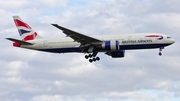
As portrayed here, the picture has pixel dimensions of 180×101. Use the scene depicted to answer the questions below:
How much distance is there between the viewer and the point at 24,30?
262 ft

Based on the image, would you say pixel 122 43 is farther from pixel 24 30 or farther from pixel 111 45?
pixel 24 30

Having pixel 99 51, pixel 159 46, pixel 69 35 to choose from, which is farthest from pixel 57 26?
pixel 159 46

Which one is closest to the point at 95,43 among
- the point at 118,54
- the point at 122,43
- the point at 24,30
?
the point at 122,43

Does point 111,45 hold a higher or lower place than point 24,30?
lower

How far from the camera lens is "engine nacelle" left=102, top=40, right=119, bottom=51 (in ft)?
236

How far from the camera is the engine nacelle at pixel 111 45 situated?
236ft

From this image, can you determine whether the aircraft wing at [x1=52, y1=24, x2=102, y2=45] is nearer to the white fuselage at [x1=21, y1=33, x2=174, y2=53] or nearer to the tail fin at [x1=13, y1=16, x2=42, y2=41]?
the white fuselage at [x1=21, y1=33, x2=174, y2=53]

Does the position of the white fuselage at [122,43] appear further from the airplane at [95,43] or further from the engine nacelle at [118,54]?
the engine nacelle at [118,54]

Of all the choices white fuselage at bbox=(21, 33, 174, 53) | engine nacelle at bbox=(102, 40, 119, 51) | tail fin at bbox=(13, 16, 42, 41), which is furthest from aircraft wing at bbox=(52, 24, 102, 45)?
tail fin at bbox=(13, 16, 42, 41)

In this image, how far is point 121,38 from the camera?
72.8 meters

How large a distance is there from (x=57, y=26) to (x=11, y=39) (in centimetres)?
851

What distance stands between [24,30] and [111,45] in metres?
14.7

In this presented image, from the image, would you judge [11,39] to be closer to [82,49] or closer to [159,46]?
[82,49]

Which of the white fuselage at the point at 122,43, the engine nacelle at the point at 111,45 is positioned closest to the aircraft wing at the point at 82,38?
the engine nacelle at the point at 111,45
